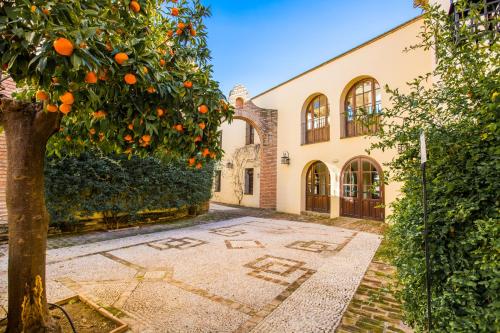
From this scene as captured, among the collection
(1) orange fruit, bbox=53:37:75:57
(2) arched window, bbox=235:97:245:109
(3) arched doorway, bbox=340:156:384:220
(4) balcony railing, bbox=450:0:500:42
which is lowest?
(3) arched doorway, bbox=340:156:384:220

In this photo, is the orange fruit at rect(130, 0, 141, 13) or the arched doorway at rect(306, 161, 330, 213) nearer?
the orange fruit at rect(130, 0, 141, 13)

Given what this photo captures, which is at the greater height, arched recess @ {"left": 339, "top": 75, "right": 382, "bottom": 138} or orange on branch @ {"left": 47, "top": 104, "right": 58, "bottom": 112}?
arched recess @ {"left": 339, "top": 75, "right": 382, "bottom": 138}

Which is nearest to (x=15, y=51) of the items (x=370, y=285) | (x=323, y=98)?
(x=370, y=285)

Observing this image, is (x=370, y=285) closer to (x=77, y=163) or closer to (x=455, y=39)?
(x=455, y=39)

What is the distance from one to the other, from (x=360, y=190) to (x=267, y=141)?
4523mm

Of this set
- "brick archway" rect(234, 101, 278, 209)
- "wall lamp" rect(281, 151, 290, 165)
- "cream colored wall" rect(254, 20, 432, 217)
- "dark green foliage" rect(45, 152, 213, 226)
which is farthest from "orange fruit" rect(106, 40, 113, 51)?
"brick archway" rect(234, 101, 278, 209)

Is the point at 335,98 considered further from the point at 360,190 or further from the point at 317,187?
the point at 317,187

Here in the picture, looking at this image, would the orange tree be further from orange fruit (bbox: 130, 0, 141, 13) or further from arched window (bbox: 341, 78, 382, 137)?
arched window (bbox: 341, 78, 382, 137)

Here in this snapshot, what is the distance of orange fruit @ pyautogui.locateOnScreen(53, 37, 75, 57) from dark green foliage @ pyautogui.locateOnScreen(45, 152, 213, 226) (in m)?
3.75

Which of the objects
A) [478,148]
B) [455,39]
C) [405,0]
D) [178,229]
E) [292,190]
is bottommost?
[178,229]

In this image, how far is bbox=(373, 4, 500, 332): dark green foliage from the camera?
1.18m

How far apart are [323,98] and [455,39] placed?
774 cm

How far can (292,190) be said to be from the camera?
1011 cm

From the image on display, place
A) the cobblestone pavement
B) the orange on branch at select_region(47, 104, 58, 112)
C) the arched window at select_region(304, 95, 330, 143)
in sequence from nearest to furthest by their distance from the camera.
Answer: the orange on branch at select_region(47, 104, 58, 112), the cobblestone pavement, the arched window at select_region(304, 95, 330, 143)
